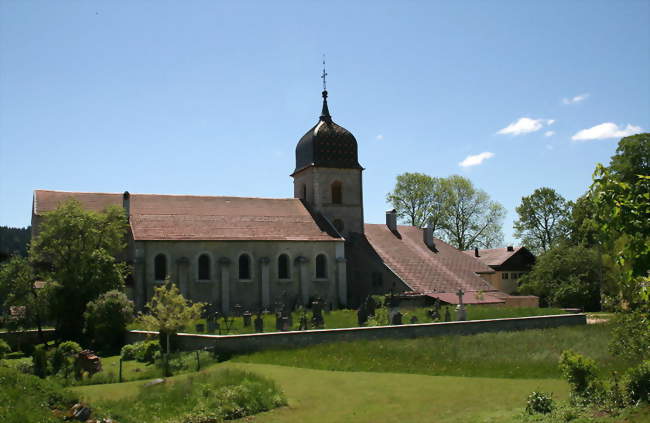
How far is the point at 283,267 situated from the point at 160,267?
8778mm

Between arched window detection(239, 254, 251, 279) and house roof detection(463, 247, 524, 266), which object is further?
house roof detection(463, 247, 524, 266)

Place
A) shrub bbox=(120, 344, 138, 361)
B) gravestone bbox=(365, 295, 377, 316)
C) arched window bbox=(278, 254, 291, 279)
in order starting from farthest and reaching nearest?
arched window bbox=(278, 254, 291, 279) < gravestone bbox=(365, 295, 377, 316) < shrub bbox=(120, 344, 138, 361)

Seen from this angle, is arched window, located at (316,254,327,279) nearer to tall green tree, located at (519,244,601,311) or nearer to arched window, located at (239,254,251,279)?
arched window, located at (239,254,251,279)

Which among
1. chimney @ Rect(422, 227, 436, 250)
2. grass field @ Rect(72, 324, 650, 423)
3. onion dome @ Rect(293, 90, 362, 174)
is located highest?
onion dome @ Rect(293, 90, 362, 174)

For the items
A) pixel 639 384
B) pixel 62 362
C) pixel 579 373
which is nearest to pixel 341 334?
pixel 62 362

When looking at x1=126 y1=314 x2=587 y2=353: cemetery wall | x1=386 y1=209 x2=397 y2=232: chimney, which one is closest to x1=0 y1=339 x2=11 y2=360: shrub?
x1=126 y1=314 x2=587 y2=353: cemetery wall

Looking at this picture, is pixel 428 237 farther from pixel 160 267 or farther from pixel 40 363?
pixel 40 363

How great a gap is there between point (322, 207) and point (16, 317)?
80.8ft

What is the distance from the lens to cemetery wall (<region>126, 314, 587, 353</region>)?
25172mm

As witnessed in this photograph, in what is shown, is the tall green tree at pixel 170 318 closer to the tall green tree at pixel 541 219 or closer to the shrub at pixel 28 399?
the shrub at pixel 28 399

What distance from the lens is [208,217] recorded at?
150 feet

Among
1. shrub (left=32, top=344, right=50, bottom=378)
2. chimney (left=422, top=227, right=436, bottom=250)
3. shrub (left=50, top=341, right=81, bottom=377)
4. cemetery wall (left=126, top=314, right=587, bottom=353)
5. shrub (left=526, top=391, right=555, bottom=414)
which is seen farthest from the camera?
chimney (left=422, top=227, right=436, bottom=250)

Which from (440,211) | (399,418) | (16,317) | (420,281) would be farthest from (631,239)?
(440,211)

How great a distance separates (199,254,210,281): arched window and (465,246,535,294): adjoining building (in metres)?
31.1
